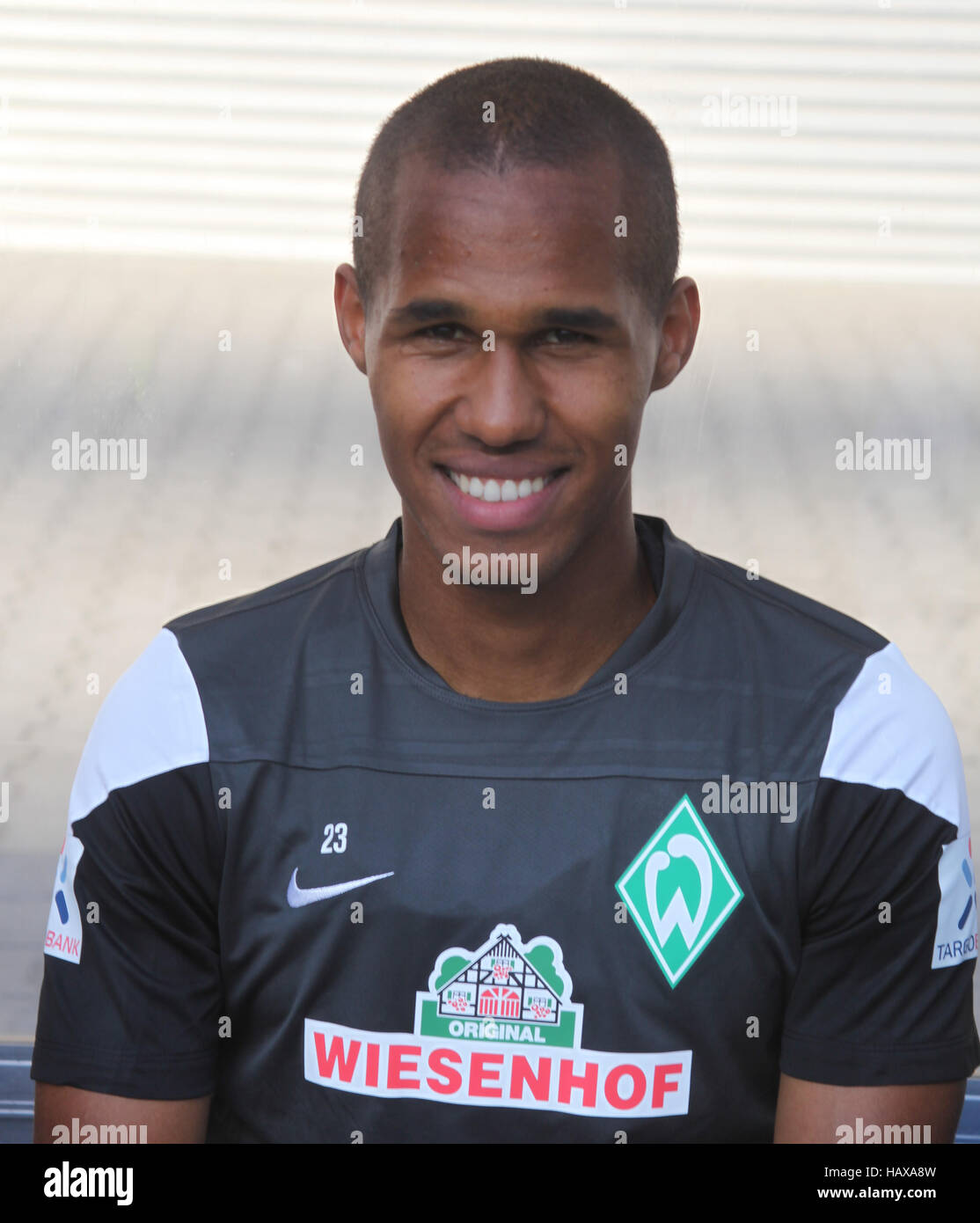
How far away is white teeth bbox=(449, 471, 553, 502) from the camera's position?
1735mm

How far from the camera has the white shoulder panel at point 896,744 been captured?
1742 millimetres

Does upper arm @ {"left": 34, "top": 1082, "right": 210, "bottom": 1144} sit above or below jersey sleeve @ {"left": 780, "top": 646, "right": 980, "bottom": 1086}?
below

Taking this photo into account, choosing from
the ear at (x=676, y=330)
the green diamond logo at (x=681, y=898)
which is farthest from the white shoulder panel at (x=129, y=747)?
the ear at (x=676, y=330)

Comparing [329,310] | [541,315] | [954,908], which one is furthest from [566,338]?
[329,310]

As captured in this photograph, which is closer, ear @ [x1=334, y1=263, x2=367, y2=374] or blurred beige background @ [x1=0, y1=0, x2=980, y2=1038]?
ear @ [x1=334, y1=263, x2=367, y2=374]

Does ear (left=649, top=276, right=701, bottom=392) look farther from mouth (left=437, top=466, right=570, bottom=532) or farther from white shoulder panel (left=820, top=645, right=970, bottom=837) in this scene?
white shoulder panel (left=820, top=645, right=970, bottom=837)

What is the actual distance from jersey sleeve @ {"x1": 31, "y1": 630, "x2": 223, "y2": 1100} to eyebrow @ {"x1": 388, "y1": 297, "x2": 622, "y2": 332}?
0.50 metres

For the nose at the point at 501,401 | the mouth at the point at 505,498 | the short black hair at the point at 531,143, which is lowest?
the mouth at the point at 505,498

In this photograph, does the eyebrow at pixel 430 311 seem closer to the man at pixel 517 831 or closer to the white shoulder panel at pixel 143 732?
the man at pixel 517 831

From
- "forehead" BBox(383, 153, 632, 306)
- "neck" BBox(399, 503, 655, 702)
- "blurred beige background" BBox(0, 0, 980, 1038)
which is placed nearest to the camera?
"forehead" BBox(383, 153, 632, 306)

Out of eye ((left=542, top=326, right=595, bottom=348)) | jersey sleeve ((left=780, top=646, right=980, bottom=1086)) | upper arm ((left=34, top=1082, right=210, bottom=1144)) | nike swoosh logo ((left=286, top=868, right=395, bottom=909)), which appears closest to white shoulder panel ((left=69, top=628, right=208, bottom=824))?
nike swoosh logo ((left=286, top=868, right=395, bottom=909))

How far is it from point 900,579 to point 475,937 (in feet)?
3.47

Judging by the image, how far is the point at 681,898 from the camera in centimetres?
173

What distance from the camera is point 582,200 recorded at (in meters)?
1.70
